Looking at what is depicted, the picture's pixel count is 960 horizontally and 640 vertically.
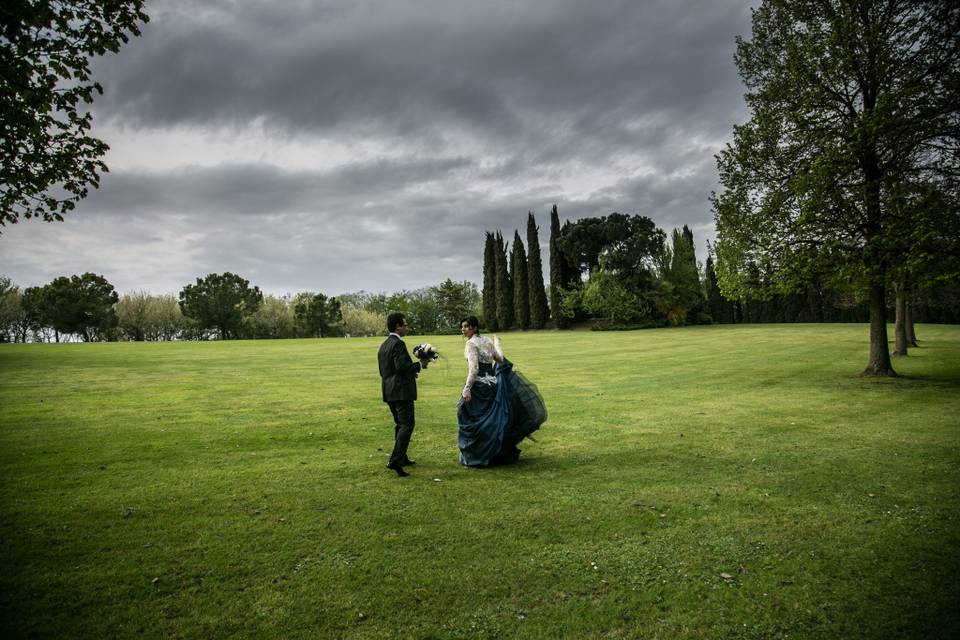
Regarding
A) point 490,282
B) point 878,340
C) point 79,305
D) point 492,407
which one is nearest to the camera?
point 492,407

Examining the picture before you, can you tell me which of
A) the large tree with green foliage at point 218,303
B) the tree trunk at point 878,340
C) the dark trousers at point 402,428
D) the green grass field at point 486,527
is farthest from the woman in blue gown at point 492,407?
the large tree with green foliage at point 218,303

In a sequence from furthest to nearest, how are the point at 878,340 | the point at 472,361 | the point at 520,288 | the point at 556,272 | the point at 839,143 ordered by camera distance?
the point at 520,288
the point at 556,272
the point at 878,340
the point at 839,143
the point at 472,361

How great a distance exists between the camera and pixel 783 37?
18.0 meters

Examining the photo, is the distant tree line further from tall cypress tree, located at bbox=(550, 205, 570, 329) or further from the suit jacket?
the suit jacket

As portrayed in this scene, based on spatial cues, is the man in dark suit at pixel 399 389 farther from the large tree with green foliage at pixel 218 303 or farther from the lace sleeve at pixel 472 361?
the large tree with green foliage at pixel 218 303

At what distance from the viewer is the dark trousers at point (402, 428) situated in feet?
26.3

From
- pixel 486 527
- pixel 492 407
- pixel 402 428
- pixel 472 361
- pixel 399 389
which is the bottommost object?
pixel 486 527

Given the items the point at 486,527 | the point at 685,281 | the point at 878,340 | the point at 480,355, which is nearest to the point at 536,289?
the point at 685,281

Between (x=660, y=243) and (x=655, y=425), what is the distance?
198ft

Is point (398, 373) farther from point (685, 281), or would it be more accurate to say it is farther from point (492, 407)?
point (685, 281)

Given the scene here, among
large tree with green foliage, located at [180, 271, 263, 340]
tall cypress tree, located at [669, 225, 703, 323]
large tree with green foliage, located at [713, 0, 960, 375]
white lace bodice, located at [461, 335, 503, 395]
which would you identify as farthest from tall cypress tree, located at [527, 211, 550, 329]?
white lace bodice, located at [461, 335, 503, 395]

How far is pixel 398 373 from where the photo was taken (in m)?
8.07

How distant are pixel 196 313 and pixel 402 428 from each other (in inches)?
3505

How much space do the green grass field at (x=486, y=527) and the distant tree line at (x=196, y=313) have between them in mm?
70145
